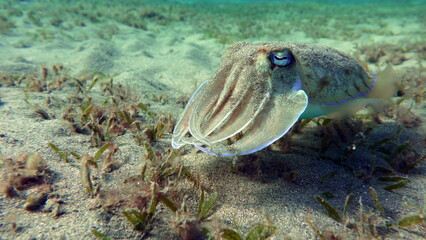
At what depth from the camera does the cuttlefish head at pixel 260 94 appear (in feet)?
5.79

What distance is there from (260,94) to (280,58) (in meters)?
0.37

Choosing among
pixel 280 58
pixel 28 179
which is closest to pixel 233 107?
pixel 280 58

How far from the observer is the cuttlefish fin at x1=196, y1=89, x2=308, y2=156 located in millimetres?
1673

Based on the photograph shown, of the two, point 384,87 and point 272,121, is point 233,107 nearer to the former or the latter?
point 272,121

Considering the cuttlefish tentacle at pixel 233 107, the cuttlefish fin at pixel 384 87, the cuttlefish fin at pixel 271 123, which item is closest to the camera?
the cuttlefish fin at pixel 271 123

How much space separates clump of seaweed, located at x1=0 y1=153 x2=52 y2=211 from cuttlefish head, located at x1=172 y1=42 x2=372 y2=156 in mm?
1122

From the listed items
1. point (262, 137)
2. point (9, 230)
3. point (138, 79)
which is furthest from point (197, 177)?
point (138, 79)

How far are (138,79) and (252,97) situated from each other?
11.2ft

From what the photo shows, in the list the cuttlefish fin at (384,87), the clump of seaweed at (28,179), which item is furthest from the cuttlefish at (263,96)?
the clump of seaweed at (28,179)

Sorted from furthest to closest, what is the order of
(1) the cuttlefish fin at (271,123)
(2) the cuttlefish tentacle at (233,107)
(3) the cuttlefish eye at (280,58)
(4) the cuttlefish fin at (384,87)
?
(4) the cuttlefish fin at (384,87) < (3) the cuttlefish eye at (280,58) < (2) the cuttlefish tentacle at (233,107) < (1) the cuttlefish fin at (271,123)

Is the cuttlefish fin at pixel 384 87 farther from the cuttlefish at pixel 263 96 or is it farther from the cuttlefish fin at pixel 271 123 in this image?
the cuttlefish fin at pixel 271 123

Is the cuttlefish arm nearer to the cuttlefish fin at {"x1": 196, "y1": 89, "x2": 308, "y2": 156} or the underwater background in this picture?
the cuttlefish fin at {"x1": 196, "y1": 89, "x2": 308, "y2": 156}

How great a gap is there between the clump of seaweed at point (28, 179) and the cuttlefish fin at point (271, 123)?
1338 mm

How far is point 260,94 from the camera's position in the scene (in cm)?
191
